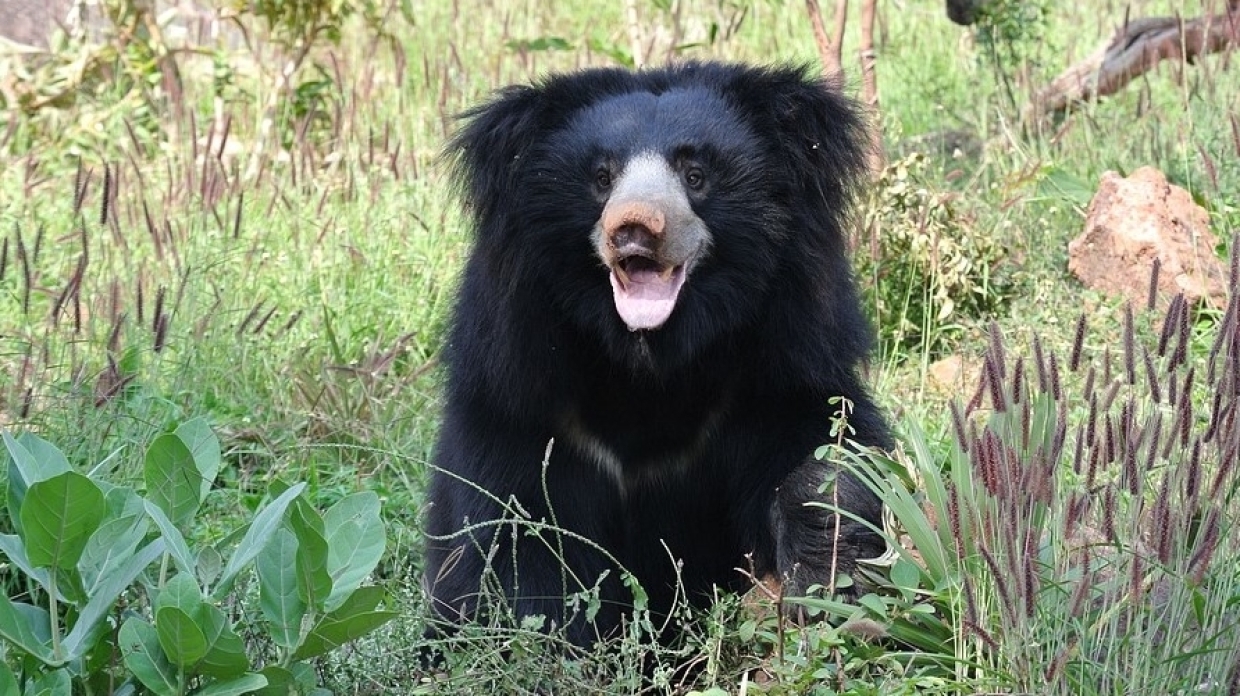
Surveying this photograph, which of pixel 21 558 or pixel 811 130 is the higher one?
→ pixel 811 130

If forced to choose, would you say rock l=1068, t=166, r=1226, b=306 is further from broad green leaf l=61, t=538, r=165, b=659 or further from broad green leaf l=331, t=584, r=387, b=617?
broad green leaf l=61, t=538, r=165, b=659

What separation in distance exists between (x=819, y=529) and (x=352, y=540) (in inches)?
42.5

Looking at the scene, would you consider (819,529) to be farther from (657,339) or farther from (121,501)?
(121,501)

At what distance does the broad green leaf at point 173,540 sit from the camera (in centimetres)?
286

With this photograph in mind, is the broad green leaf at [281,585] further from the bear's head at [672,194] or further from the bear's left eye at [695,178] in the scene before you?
the bear's left eye at [695,178]

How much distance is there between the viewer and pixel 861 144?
153 inches

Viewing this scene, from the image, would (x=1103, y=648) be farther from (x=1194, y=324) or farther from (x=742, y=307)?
(x=1194, y=324)

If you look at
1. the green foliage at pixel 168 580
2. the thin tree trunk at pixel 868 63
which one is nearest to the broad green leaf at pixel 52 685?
the green foliage at pixel 168 580

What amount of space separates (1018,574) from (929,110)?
17.0 feet

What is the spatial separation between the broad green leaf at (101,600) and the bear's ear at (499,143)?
4.07ft

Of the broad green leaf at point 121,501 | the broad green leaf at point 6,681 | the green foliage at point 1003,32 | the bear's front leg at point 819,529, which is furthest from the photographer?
the green foliage at point 1003,32

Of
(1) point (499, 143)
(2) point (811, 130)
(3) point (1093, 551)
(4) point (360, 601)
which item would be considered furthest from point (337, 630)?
(2) point (811, 130)

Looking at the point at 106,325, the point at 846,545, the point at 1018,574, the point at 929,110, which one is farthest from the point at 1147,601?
the point at 929,110

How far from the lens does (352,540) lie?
304 cm
